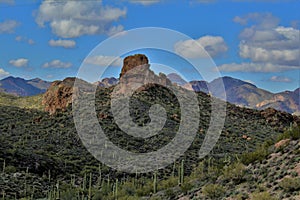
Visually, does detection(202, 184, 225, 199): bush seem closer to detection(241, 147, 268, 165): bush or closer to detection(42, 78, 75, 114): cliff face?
detection(241, 147, 268, 165): bush

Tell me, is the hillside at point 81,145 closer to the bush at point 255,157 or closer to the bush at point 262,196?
the bush at point 255,157

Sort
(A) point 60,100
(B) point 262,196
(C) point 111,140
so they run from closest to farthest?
(B) point 262,196 → (C) point 111,140 → (A) point 60,100

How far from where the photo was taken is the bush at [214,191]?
23.9 meters

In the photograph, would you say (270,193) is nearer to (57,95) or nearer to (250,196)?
(250,196)

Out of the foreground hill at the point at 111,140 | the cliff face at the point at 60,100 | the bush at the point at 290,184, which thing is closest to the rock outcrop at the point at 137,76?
the foreground hill at the point at 111,140

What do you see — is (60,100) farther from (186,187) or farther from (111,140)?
(186,187)

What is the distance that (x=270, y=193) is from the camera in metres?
21.4

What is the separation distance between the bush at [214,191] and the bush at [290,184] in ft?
12.1

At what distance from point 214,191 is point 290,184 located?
462 centimetres

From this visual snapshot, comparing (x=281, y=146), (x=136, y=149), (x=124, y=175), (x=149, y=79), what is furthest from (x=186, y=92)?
(x=281, y=146)

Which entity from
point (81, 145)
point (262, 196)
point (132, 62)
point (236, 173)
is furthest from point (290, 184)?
point (132, 62)

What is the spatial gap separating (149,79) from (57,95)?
63.5 ft

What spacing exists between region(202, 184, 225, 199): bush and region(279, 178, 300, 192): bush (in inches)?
146

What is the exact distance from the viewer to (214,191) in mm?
24141
